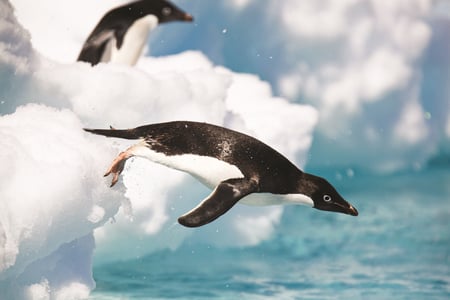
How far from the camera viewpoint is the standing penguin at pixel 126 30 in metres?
2.55

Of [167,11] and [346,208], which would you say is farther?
[167,11]

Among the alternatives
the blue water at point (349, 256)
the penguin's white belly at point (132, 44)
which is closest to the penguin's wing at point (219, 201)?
the blue water at point (349, 256)

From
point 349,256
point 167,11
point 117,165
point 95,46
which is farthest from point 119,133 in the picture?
point 349,256

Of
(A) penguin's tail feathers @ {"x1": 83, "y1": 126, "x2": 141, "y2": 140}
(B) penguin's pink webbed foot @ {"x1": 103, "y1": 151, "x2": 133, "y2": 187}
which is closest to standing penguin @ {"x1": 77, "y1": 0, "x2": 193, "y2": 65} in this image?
(A) penguin's tail feathers @ {"x1": 83, "y1": 126, "x2": 141, "y2": 140}

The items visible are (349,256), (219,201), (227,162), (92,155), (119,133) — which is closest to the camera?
(219,201)

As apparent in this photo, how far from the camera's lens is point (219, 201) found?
2.01 metres

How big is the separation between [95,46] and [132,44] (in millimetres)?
147

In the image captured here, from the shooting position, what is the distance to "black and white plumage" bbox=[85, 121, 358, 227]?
7.22 feet

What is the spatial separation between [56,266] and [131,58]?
2.87 ft

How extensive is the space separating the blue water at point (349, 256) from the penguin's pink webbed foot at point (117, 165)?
19.2 inches

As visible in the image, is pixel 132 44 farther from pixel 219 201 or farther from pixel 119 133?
pixel 219 201

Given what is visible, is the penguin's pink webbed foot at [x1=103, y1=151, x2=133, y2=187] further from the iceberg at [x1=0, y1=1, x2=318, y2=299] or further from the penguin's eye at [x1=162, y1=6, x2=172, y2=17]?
the penguin's eye at [x1=162, y1=6, x2=172, y2=17]

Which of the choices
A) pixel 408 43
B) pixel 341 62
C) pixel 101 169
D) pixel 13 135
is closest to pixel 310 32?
pixel 341 62

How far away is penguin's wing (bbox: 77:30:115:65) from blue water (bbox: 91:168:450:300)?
866 millimetres
